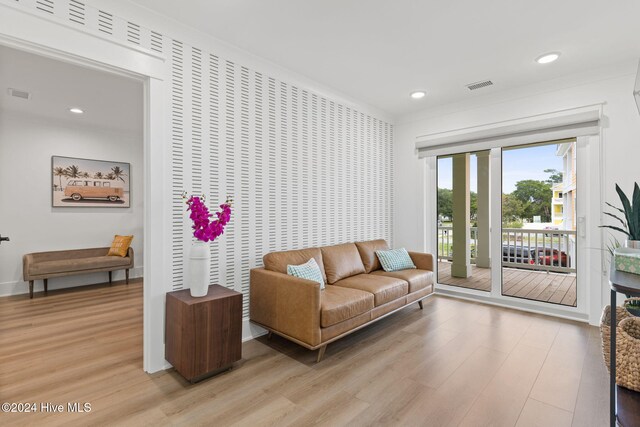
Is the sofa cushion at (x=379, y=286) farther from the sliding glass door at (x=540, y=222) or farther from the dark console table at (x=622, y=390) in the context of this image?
the dark console table at (x=622, y=390)

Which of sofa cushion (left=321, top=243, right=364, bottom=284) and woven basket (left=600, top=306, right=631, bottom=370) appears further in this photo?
sofa cushion (left=321, top=243, right=364, bottom=284)

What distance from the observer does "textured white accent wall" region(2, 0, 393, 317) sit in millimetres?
2535

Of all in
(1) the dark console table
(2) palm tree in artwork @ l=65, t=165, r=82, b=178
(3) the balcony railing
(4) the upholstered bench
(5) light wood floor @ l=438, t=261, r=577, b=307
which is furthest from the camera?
(2) palm tree in artwork @ l=65, t=165, r=82, b=178

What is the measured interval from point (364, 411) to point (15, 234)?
18.5 ft

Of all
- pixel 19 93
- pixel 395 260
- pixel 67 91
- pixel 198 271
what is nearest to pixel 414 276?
pixel 395 260

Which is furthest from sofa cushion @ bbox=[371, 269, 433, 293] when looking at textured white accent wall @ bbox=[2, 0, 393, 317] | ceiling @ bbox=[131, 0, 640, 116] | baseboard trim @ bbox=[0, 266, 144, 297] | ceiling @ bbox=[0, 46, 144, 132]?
baseboard trim @ bbox=[0, 266, 144, 297]

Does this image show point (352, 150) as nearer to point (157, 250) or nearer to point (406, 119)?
point (406, 119)

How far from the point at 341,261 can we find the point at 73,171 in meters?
4.78

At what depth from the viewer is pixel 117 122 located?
5211mm

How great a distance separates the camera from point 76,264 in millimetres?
4758

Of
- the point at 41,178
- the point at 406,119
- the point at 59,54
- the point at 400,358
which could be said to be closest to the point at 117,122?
the point at 41,178

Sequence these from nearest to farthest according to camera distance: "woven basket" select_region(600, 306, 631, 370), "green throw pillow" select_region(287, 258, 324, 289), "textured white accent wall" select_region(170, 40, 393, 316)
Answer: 1. "woven basket" select_region(600, 306, 631, 370)
2. "textured white accent wall" select_region(170, 40, 393, 316)
3. "green throw pillow" select_region(287, 258, 324, 289)

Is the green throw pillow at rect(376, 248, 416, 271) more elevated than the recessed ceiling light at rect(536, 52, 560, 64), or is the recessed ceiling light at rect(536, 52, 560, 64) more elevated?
the recessed ceiling light at rect(536, 52, 560, 64)

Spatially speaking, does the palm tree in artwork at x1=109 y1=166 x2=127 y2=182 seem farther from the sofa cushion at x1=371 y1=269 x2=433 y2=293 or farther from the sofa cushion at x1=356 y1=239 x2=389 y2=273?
the sofa cushion at x1=371 y1=269 x2=433 y2=293
